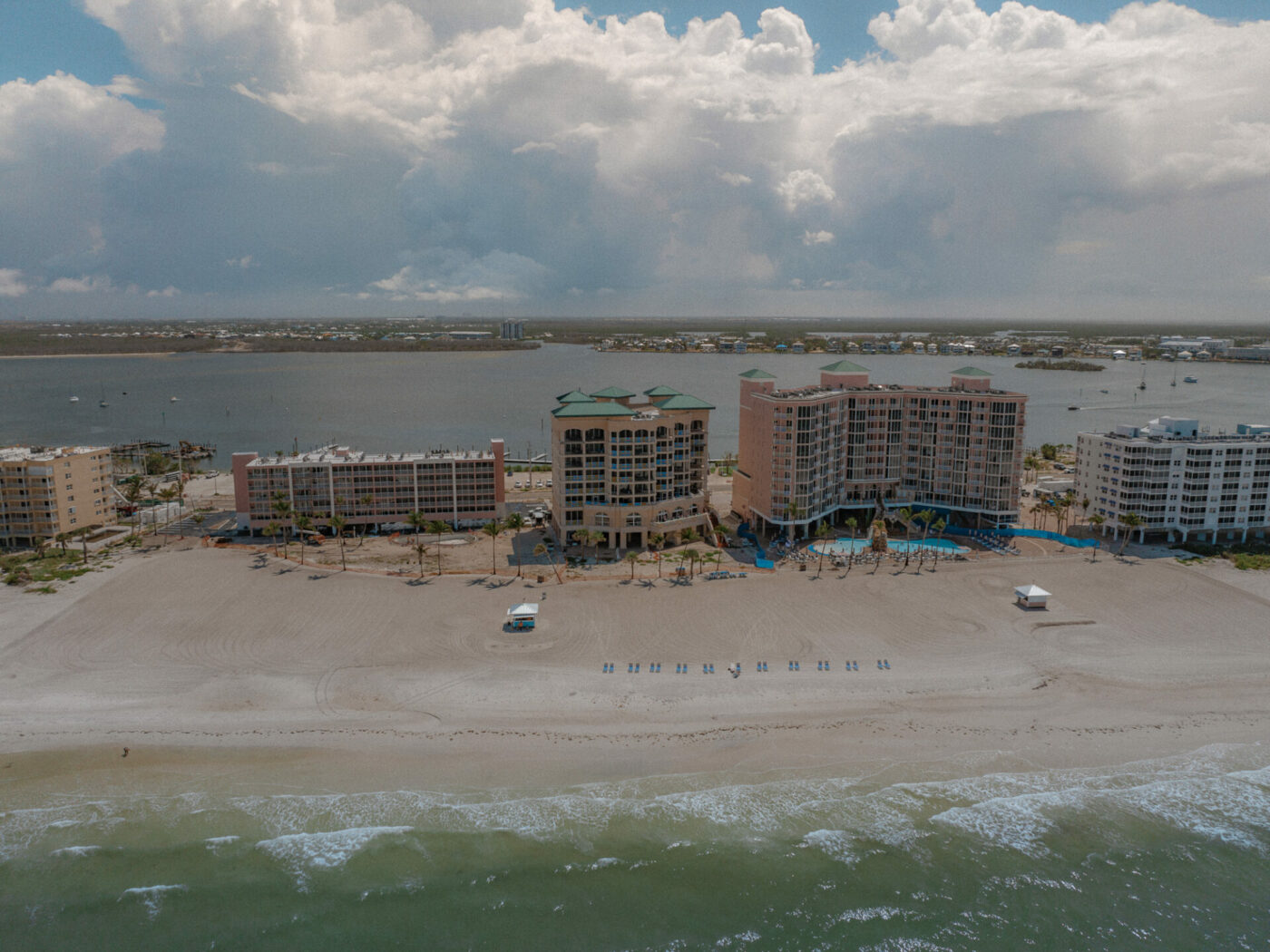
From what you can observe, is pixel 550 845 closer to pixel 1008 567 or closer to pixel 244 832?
pixel 244 832

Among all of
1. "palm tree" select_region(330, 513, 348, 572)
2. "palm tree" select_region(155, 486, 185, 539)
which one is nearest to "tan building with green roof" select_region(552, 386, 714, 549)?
"palm tree" select_region(330, 513, 348, 572)

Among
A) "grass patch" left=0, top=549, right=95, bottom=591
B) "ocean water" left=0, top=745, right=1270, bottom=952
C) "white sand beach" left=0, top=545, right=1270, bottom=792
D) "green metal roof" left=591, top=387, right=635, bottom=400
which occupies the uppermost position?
"green metal roof" left=591, top=387, right=635, bottom=400

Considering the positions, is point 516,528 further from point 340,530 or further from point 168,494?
point 168,494

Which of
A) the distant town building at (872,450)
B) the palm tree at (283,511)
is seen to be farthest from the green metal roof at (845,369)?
A: the palm tree at (283,511)

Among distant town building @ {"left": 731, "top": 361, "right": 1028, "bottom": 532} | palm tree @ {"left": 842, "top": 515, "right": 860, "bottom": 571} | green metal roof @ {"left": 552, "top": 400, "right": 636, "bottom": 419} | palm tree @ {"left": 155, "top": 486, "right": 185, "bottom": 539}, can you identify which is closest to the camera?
palm tree @ {"left": 842, "top": 515, "right": 860, "bottom": 571}

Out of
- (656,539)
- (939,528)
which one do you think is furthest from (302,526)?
(939,528)

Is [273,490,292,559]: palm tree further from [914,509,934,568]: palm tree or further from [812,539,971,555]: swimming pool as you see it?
[914,509,934,568]: palm tree

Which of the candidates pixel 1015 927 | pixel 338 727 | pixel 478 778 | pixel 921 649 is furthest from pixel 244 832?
pixel 921 649
